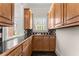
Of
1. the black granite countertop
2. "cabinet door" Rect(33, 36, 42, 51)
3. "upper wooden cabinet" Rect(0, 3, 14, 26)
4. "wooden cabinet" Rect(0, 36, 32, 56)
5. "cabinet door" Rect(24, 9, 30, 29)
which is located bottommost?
"cabinet door" Rect(33, 36, 42, 51)

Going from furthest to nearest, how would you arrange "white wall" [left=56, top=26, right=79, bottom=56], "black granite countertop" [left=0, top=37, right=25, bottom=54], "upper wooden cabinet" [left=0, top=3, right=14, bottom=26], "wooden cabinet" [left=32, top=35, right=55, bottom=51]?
"wooden cabinet" [left=32, top=35, right=55, bottom=51] → "white wall" [left=56, top=26, right=79, bottom=56] → "black granite countertop" [left=0, top=37, right=25, bottom=54] → "upper wooden cabinet" [left=0, top=3, right=14, bottom=26]

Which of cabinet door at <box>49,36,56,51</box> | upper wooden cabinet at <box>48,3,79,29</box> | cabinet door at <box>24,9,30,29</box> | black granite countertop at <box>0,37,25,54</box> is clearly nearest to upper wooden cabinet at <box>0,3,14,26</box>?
black granite countertop at <box>0,37,25,54</box>

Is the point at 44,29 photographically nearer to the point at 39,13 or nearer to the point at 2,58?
the point at 39,13

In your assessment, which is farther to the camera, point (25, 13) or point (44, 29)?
point (44, 29)

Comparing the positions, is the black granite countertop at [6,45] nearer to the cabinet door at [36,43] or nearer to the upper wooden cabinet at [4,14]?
the upper wooden cabinet at [4,14]

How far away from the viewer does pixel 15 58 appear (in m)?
0.45

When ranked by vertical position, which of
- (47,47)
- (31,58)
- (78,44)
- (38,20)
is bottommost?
(47,47)

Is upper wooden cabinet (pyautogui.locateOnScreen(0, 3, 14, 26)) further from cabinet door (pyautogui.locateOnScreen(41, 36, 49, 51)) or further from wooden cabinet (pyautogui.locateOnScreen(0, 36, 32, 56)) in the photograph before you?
cabinet door (pyautogui.locateOnScreen(41, 36, 49, 51))

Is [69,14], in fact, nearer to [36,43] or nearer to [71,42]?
[71,42]

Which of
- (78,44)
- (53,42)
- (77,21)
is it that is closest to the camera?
(77,21)

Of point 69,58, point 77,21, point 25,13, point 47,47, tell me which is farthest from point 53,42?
point 69,58

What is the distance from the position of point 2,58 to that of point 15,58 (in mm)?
43

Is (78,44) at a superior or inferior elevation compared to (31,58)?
inferior

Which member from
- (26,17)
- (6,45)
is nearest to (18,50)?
(6,45)
